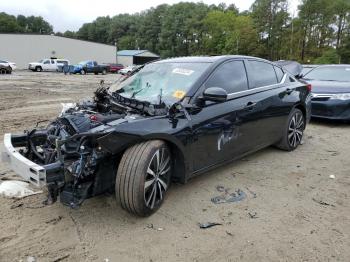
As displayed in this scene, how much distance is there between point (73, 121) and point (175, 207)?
1.39 metres

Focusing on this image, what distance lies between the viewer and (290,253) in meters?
3.03

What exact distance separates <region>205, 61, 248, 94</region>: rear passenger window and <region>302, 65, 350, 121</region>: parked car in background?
13.8 ft

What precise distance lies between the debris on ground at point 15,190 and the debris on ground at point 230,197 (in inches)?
79.2

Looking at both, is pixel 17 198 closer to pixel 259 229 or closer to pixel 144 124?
pixel 144 124

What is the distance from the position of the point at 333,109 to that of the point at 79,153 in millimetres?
6693

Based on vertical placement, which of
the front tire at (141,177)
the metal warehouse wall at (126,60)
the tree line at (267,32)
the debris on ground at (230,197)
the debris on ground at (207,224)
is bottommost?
the debris on ground at (207,224)

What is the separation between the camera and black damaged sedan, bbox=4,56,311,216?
3.23 m

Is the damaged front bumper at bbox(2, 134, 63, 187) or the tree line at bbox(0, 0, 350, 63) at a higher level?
the tree line at bbox(0, 0, 350, 63)

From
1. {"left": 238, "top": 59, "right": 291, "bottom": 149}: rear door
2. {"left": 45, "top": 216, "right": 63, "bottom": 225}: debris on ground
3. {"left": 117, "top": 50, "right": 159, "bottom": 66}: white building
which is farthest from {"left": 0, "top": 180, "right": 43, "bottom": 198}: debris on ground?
{"left": 117, "top": 50, "right": 159, "bottom": 66}: white building

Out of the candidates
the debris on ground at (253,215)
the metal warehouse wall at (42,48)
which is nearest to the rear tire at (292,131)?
the debris on ground at (253,215)

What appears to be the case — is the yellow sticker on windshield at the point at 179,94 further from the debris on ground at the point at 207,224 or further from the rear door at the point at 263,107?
the debris on ground at the point at 207,224

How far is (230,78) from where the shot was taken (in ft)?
15.0

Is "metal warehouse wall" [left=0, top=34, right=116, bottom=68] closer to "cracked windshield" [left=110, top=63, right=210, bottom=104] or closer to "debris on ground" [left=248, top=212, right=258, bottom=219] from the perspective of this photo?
"cracked windshield" [left=110, top=63, right=210, bottom=104]

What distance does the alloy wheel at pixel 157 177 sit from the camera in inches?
135
